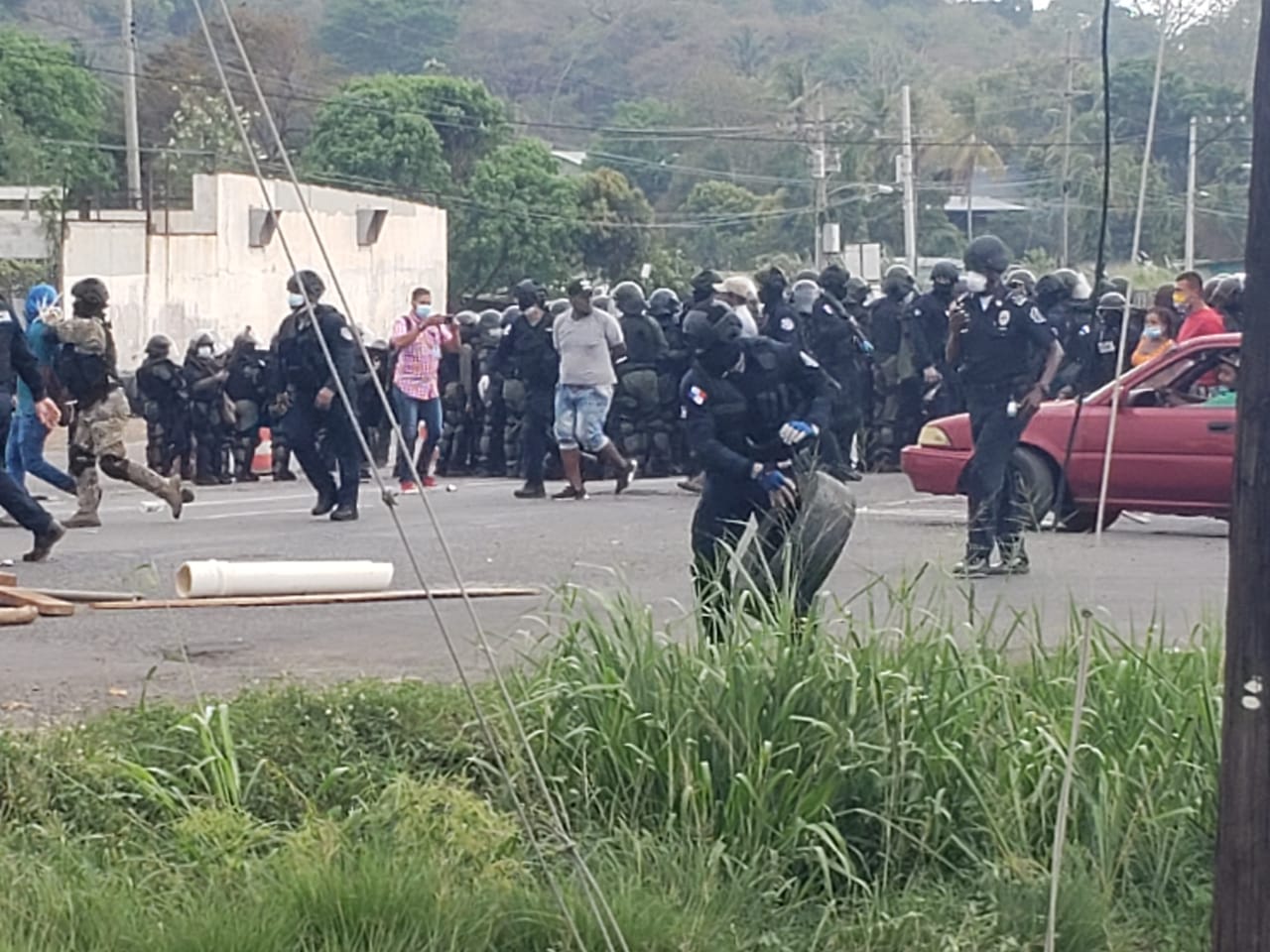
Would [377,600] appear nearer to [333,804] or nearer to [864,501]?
[333,804]

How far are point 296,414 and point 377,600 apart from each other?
456cm

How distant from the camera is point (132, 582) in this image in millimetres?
11484

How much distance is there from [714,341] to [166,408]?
14.2m

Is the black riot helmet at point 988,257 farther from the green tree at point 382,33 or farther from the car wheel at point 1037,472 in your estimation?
the green tree at point 382,33

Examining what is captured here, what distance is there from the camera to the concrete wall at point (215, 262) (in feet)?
130

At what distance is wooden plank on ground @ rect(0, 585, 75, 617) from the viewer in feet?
33.3

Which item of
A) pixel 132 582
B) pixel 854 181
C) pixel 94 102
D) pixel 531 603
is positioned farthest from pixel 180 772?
pixel 854 181

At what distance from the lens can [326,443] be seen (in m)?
15.5

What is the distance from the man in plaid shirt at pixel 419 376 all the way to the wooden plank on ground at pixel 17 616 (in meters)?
7.97

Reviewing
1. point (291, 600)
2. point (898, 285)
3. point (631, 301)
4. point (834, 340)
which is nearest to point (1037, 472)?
point (834, 340)

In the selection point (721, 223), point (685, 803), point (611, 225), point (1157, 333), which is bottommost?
point (685, 803)

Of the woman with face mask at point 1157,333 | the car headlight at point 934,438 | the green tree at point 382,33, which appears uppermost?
the green tree at point 382,33

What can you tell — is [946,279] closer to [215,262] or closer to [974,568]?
[974,568]

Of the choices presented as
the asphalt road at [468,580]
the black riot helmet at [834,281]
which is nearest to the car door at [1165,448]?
the asphalt road at [468,580]
